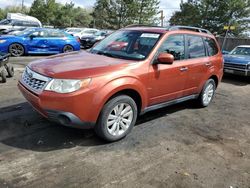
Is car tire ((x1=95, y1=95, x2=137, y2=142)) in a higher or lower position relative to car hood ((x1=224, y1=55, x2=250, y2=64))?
lower

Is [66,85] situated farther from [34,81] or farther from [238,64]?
[238,64]

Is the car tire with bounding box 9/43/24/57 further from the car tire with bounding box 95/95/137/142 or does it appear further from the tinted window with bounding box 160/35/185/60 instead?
the car tire with bounding box 95/95/137/142

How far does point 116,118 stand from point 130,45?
1410 mm

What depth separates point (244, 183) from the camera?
10.7 feet

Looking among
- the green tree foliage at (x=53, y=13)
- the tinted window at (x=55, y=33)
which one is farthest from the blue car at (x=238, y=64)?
the green tree foliage at (x=53, y=13)

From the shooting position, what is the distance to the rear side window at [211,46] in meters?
5.87

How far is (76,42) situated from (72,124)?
38.1 ft

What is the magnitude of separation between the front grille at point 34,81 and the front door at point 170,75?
1662 millimetres

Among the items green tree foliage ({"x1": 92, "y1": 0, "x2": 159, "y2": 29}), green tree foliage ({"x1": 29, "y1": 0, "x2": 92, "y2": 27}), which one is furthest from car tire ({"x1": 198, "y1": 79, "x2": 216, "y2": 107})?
green tree foliage ({"x1": 29, "y1": 0, "x2": 92, "y2": 27})

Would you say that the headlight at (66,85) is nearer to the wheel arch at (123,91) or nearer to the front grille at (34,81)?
the front grille at (34,81)

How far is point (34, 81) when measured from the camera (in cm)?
381

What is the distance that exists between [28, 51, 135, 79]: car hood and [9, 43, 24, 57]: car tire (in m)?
9.32

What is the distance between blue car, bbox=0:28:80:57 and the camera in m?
12.4

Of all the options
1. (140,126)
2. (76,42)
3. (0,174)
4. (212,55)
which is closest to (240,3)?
(76,42)
